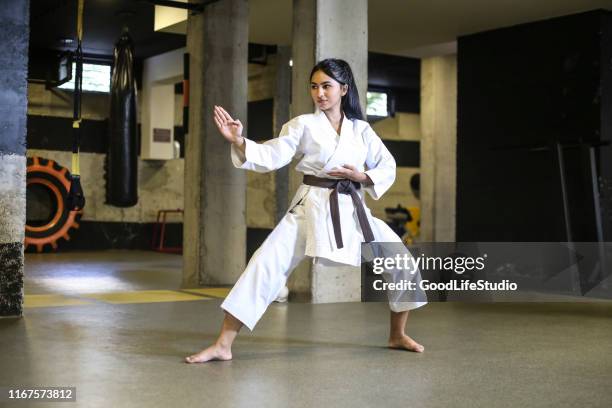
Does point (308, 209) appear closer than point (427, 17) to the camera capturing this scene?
Yes

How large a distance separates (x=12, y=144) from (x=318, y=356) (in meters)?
2.41

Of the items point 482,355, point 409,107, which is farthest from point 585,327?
point 409,107

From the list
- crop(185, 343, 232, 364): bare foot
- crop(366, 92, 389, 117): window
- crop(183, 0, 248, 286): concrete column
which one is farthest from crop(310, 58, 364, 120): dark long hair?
crop(366, 92, 389, 117): window

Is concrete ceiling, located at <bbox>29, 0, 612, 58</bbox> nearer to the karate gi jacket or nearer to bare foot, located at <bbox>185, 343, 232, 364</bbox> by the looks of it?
the karate gi jacket

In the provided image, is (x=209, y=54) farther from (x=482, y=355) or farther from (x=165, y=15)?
(x=482, y=355)

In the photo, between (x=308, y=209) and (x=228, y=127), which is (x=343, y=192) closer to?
(x=308, y=209)

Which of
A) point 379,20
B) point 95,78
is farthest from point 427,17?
point 95,78

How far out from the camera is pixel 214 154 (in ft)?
25.8

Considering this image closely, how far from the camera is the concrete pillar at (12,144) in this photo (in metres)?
5.12

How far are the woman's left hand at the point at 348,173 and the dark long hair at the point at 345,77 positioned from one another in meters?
0.34

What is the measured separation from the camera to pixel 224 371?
139 inches

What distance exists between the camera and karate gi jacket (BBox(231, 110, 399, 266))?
389 centimetres

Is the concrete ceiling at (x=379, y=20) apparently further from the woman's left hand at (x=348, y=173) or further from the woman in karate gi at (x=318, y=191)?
the woman's left hand at (x=348, y=173)

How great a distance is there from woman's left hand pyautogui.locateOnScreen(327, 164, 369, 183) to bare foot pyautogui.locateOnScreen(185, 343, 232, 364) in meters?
0.93
